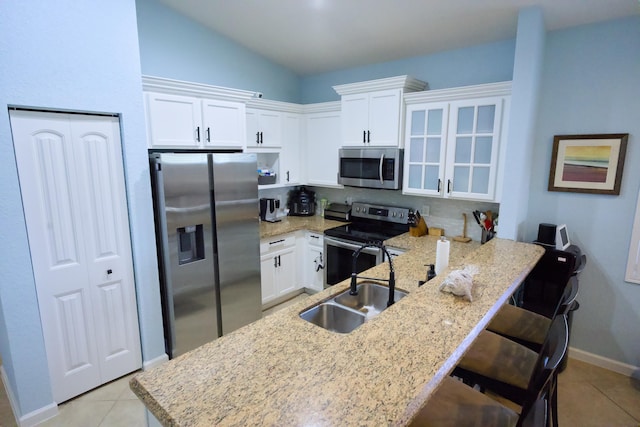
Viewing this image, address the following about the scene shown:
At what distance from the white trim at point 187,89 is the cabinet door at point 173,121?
1.8 inches

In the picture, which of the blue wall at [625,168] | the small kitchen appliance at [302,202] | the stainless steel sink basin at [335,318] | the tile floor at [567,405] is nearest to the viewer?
the stainless steel sink basin at [335,318]

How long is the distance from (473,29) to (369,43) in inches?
37.7

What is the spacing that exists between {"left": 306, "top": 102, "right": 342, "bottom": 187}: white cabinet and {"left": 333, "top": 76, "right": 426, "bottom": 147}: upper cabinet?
0.27m

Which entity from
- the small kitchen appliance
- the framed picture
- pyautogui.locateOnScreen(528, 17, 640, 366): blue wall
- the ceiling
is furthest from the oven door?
the ceiling

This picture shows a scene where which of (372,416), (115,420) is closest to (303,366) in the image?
(372,416)

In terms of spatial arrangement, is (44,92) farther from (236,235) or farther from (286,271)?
(286,271)

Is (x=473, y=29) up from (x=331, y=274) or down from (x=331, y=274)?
up

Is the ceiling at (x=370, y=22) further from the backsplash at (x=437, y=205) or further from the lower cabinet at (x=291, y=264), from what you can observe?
the lower cabinet at (x=291, y=264)

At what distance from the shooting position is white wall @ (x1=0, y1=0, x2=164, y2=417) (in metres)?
1.91

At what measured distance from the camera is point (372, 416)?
0.87 metres

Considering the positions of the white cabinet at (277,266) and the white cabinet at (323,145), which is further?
the white cabinet at (323,145)

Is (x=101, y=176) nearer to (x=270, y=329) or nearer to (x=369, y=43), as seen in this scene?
(x=270, y=329)

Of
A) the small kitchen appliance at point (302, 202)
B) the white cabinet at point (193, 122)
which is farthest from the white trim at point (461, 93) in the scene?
the small kitchen appliance at point (302, 202)

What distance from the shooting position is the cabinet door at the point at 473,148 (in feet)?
9.31
